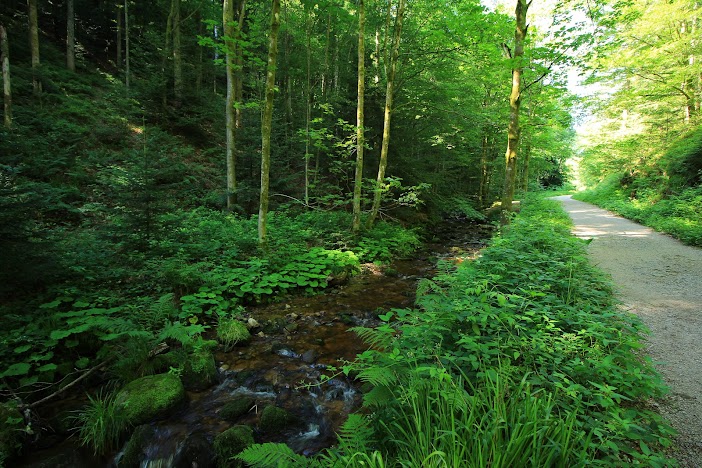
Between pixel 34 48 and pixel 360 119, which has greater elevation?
pixel 34 48

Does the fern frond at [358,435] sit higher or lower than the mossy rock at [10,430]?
higher

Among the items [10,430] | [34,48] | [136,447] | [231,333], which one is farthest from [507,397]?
[34,48]

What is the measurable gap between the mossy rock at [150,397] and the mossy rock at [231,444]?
3.15ft

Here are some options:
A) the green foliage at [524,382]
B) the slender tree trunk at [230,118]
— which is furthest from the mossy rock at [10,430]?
the slender tree trunk at [230,118]

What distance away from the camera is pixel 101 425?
3.41 metres

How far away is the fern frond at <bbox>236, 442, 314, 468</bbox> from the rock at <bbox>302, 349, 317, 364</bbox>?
2.61m

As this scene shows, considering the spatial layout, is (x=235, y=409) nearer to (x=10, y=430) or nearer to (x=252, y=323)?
(x=252, y=323)

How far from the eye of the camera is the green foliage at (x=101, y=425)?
11.0ft

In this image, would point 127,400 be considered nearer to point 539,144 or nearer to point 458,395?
point 458,395

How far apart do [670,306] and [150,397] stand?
26.0ft

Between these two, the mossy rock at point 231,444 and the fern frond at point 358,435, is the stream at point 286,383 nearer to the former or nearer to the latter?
the mossy rock at point 231,444

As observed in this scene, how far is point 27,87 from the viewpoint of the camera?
512 inches

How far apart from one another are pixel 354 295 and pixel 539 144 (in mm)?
18979

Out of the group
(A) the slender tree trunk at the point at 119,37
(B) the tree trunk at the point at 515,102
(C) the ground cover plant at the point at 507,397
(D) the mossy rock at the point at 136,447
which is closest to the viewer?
(C) the ground cover plant at the point at 507,397
